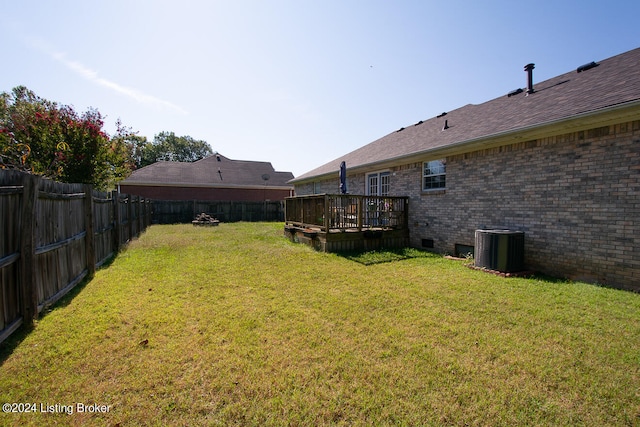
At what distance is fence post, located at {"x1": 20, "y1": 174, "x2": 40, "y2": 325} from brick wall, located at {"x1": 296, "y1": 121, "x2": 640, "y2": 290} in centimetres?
849

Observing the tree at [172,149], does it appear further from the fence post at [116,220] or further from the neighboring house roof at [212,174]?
the fence post at [116,220]

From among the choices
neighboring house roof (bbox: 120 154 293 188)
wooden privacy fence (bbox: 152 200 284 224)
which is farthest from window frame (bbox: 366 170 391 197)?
neighboring house roof (bbox: 120 154 293 188)

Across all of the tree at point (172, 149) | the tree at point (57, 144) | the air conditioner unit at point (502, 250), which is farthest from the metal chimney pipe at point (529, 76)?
the tree at point (172, 149)

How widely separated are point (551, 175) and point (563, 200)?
0.58 metres

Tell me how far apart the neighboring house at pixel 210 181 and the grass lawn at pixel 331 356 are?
1910 cm

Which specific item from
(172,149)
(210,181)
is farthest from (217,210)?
(172,149)

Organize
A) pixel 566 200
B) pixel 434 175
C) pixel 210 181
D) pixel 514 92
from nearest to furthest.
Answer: pixel 566 200 → pixel 434 175 → pixel 514 92 → pixel 210 181

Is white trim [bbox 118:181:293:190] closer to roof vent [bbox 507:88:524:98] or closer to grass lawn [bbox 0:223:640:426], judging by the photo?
grass lawn [bbox 0:223:640:426]

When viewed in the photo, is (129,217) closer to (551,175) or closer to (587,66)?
(551,175)

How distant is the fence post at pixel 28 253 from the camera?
9.75ft

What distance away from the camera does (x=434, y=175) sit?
8.39 meters

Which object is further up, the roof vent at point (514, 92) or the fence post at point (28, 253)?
the roof vent at point (514, 92)

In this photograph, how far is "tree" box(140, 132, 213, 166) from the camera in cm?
4468

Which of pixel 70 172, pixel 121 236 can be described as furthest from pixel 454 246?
pixel 70 172
